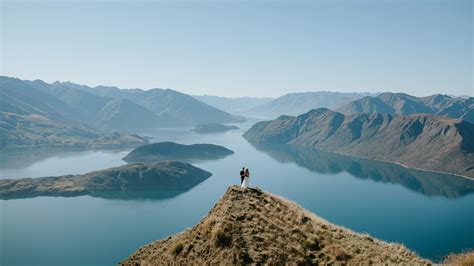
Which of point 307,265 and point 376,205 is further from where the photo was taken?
point 376,205

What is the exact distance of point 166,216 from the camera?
158m

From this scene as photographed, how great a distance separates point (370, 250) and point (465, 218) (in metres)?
172

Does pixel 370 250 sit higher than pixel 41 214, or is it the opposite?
pixel 370 250

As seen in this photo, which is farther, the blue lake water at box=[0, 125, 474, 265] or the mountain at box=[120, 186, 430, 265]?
the blue lake water at box=[0, 125, 474, 265]

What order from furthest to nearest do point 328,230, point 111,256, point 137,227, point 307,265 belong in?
point 137,227 < point 111,256 < point 328,230 < point 307,265

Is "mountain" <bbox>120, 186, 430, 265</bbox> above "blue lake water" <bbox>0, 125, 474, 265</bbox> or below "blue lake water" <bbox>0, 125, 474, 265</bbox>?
above

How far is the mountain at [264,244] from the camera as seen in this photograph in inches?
819

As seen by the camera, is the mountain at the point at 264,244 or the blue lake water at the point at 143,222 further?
the blue lake water at the point at 143,222

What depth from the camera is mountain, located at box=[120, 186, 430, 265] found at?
2080 cm

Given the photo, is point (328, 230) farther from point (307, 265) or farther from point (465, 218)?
point (465, 218)

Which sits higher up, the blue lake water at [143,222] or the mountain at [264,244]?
the mountain at [264,244]

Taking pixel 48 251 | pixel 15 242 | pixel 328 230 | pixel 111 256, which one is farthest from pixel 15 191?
pixel 328 230

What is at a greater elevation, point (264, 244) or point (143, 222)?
point (264, 244)

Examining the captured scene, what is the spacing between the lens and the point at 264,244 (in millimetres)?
21953
